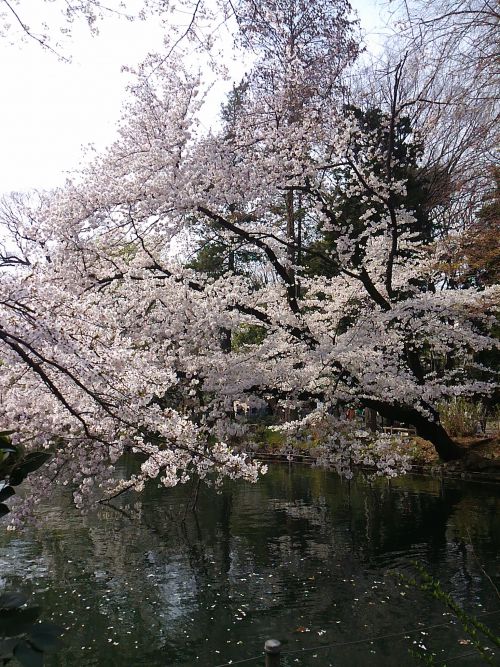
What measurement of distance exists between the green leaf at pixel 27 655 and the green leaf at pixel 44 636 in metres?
0.01

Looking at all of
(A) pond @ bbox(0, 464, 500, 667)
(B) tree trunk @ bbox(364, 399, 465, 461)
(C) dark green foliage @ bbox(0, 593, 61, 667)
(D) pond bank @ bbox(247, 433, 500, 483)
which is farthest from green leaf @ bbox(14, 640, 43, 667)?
(D) pond bank @ bbox(247, 433, 500, 483)

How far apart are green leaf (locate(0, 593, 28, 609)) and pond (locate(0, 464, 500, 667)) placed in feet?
6.37

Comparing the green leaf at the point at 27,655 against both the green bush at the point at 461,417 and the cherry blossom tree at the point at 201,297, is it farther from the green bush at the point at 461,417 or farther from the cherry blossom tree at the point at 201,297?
the green bush at the point at 461,417

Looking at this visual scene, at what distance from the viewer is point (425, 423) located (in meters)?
9.69

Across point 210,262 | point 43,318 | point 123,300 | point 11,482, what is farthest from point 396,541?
point 210,262

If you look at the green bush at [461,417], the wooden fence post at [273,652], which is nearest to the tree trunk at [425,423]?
the green bush at [461,417]

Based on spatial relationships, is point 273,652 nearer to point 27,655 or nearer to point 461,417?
point 27,655

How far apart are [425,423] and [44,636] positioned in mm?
9242

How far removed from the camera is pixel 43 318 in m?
3.57

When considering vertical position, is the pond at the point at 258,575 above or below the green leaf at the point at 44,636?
below

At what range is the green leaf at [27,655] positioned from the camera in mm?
1113

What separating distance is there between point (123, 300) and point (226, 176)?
82.5 inches

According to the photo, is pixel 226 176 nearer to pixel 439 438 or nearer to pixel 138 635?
pixel 138 635

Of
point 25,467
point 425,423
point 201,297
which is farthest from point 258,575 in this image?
point 25,467
